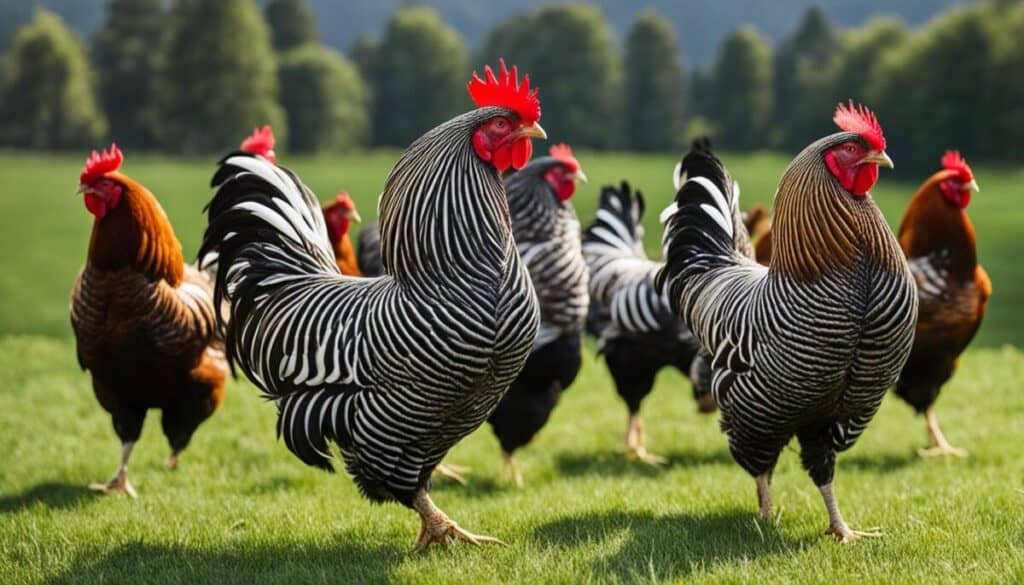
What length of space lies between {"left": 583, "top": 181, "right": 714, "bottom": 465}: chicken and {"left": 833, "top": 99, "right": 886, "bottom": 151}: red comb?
2550 millimetres

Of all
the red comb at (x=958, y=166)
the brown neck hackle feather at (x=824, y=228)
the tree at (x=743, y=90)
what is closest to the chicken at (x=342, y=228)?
the brown neck hackle feather at (x=824, y=228)

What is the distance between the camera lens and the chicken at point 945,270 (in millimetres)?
7160

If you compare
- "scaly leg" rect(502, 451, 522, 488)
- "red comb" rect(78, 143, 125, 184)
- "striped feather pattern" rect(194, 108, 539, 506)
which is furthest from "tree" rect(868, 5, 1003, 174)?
"striped feather pattern" rect(194, 108, 539, 506)

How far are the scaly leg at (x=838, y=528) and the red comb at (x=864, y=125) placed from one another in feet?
6.16

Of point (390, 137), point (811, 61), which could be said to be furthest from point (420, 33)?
point (811, 61)

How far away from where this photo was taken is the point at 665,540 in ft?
16.9

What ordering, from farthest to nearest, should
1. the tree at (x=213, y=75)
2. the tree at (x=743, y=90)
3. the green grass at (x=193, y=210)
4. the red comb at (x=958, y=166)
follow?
the tree at (x=743, y=90) → the tree at (x=213, y=75) → the green grass at (x=193, y=210) → the red comb at (x=958, y=166)

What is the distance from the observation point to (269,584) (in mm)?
4586

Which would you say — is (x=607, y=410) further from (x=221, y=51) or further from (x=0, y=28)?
(x=0, y=28)

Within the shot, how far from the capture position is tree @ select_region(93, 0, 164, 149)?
208ft

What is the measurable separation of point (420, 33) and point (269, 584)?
69.1 meters

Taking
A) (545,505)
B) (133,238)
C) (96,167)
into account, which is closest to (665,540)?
(545,505)

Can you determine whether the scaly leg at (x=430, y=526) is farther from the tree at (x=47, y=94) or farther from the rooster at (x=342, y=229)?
the tree at (x=47, y=94)

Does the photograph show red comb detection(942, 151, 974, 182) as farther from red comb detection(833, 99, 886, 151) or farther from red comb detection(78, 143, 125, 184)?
red comb detection(78, 143, 125, 184)
